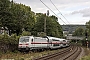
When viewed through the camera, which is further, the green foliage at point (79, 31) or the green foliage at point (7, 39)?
the green foliage at point (79, 31)

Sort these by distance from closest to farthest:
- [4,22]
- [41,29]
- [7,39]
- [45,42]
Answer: [7,39] < [45,42] < [4,22] < [41,29]

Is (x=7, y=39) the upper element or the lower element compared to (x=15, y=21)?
lower

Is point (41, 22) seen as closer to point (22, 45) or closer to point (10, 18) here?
point (10, 18)

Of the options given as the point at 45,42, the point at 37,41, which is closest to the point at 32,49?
the point at 37,41

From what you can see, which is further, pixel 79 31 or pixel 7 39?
pixel 79 31

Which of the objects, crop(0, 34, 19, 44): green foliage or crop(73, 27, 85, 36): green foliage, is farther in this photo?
crop(73, 27, 85, 36): green foliage

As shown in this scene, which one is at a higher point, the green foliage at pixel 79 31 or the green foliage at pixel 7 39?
the green foliage at pixel 79 31

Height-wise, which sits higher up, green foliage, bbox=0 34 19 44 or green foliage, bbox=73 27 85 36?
green foliage, bbox=73 27 85 36

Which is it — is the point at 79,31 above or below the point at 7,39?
above

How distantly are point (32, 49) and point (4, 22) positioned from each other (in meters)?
15.4

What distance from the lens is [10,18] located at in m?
51.5

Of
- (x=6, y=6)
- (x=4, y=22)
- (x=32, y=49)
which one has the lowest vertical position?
→ (x=32, y=49)

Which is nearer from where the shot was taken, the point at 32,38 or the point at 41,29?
the point at 32,38

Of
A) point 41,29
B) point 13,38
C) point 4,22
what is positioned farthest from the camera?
point 41,29
